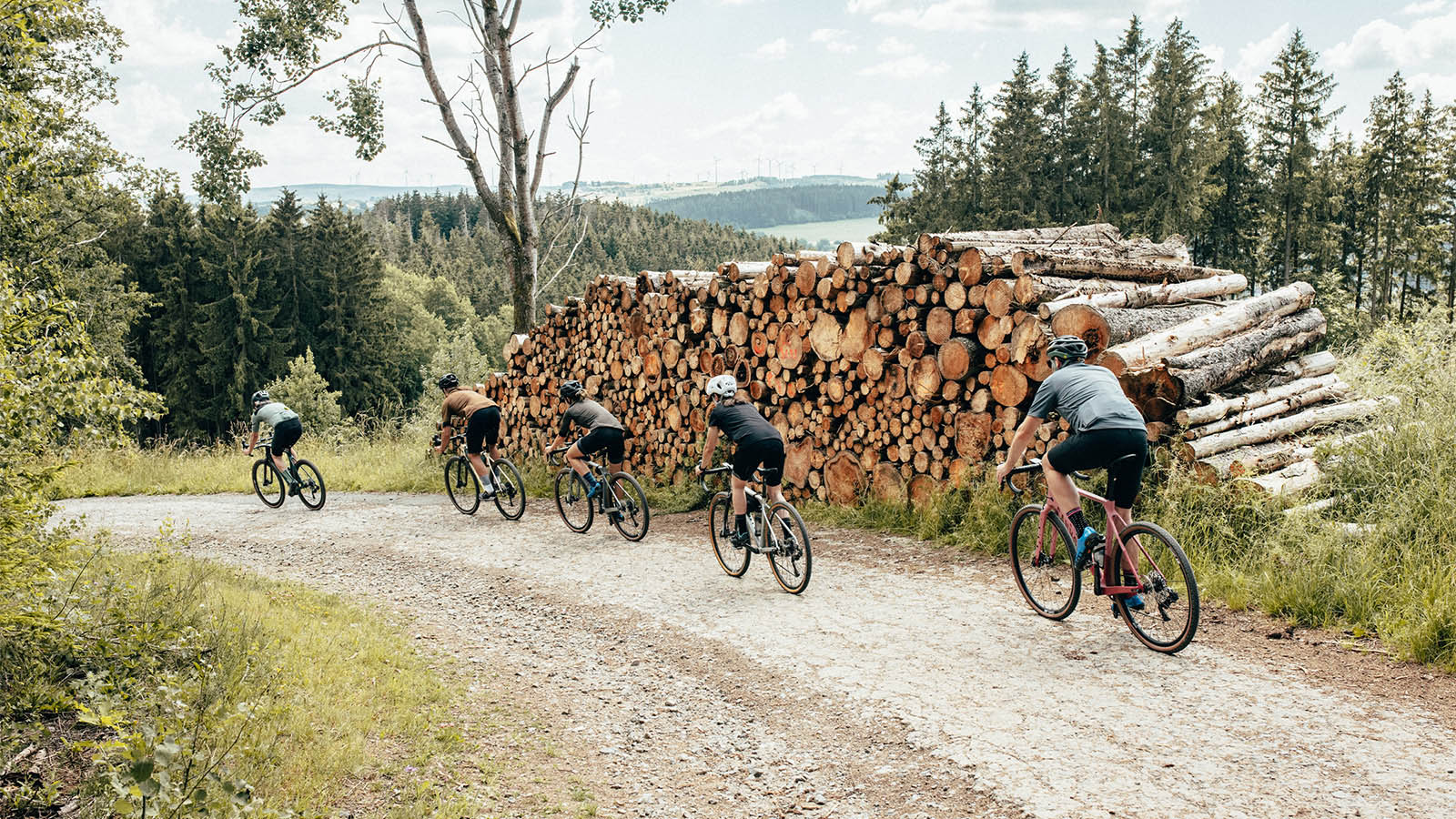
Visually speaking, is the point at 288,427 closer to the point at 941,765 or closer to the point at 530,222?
the point at 530,222

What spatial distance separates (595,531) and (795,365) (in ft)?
10.00

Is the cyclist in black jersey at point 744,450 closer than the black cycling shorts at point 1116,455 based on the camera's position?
No

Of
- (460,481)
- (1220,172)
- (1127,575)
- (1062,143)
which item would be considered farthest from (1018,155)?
(1127,575)

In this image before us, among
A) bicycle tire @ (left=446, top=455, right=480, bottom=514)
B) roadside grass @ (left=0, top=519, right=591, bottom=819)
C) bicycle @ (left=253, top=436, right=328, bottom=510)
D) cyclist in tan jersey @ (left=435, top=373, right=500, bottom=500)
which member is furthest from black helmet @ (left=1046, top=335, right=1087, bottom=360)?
bicycle @ (left=253, top=436, right=328, bottom=510)

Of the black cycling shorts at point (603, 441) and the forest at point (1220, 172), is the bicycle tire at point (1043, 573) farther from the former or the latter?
the forest at point (1220, 172)

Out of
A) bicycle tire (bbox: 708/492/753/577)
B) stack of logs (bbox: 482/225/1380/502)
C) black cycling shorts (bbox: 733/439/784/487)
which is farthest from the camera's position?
bicycle tire (bbox: 708/492/753/577)

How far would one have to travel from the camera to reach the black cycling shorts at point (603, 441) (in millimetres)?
9977

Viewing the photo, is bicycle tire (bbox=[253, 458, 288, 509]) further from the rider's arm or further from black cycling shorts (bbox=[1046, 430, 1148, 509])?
black cycling shorts (bbox=[1046, 430, 1148, 509])

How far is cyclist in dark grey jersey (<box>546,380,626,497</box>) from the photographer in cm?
1000

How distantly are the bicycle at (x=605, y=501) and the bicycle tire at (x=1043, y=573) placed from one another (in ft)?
13.8

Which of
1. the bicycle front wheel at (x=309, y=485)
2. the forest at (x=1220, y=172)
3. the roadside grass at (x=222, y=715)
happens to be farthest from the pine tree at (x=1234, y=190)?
the roadside grass at (x=222, y=715)

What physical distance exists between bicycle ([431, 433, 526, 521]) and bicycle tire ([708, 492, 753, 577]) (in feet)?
12.6

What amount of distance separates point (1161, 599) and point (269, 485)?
12699 millimetres

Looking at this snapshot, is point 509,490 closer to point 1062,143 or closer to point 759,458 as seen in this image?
point 759,458
